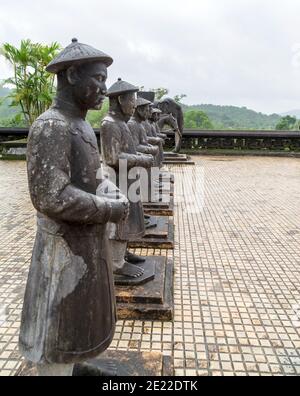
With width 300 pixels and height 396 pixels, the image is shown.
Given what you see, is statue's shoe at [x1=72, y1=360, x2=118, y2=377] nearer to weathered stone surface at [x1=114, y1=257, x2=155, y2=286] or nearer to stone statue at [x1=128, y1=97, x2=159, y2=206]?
weathered stone surface at [x1=114, y1=257, x2=155, y2=286]

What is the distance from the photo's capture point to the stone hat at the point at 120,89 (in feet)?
9.68

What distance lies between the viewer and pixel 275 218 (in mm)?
5996

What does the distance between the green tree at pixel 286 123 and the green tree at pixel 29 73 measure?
2070 cm

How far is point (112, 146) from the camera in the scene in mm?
3004

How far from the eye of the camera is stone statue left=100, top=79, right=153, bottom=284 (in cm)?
299

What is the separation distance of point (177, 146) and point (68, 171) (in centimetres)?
1104

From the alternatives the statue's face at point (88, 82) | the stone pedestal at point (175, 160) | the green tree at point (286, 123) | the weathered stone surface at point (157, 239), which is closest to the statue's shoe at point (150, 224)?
the weathered stone surface at point (157, 239)

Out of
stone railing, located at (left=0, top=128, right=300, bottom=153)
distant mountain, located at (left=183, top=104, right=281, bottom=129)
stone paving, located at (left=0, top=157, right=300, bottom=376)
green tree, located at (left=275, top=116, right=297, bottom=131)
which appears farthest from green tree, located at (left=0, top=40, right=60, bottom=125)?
distant mountain, located at (left=183, top=104, right=281, bottom=129)

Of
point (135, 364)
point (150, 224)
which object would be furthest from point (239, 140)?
point (135, 364)

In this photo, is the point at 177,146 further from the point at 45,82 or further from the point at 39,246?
the point at 39,246

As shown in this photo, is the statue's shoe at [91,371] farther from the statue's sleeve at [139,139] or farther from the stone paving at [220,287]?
the statue's sleeve at [139,139]

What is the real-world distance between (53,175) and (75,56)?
20.6 inches
